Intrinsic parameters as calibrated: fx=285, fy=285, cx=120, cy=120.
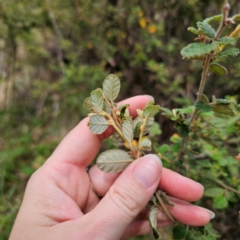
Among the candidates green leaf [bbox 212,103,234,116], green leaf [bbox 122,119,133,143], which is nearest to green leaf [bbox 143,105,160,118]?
green leaf [bbox 122,119,133,143]

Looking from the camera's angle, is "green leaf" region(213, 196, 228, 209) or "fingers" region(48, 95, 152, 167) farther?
"fingers" region(48, 95, 152, 167)

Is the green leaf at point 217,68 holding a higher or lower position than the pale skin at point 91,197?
higher

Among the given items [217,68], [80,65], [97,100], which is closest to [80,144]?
[97,100]

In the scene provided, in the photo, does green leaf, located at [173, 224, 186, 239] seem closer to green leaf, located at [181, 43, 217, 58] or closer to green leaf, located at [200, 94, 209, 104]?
green leaf, located at [200, 94, 209, 104]

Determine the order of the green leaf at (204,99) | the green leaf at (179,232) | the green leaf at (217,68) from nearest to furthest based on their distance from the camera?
the green leaf at (217,68)
the green leaf at (204,99)
the green leaf at (179,232)

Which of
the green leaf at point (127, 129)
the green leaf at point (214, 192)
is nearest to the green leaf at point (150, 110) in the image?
the green leaf at point (127, 129)

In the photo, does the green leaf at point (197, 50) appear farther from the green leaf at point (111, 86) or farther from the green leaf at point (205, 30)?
the green leaf at point (111, 86)

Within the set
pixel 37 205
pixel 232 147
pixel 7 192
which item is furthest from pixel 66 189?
pixel 7 192

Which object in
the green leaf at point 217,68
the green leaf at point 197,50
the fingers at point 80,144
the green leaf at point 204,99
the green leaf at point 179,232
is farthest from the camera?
the fingers at point 80,144

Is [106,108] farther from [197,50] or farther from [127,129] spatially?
[197,50]
